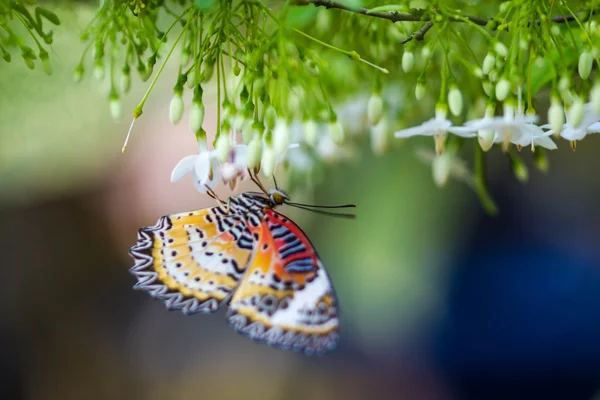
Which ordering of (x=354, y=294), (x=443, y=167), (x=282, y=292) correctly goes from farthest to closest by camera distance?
1. (x=354, y=294)
2. (x=443, y=167)
3. (x=282, y=292)

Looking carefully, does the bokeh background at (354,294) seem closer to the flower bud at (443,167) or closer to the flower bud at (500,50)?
the flower bud at (443,167)

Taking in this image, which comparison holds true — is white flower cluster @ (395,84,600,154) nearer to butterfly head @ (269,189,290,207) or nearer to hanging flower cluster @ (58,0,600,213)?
hanging flower cluster @ (58,0,600,213)

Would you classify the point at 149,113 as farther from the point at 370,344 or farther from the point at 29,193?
the point at 370,344

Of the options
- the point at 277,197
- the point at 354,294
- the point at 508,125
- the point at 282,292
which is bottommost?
the point at 354,294

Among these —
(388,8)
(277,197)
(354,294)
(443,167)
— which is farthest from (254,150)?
(354,294)

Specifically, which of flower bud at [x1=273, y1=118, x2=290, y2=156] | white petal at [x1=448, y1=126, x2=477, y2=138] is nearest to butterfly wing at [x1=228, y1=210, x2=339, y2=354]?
flower bud at [x1=273, y1=118, x2=290, y2=156]

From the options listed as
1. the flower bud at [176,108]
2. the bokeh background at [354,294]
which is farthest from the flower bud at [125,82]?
Result: the bokeh background at [354,294]

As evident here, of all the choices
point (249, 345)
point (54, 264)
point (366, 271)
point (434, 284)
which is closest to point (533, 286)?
point (434, 284)

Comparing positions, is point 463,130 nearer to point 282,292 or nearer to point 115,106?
point 282,292
